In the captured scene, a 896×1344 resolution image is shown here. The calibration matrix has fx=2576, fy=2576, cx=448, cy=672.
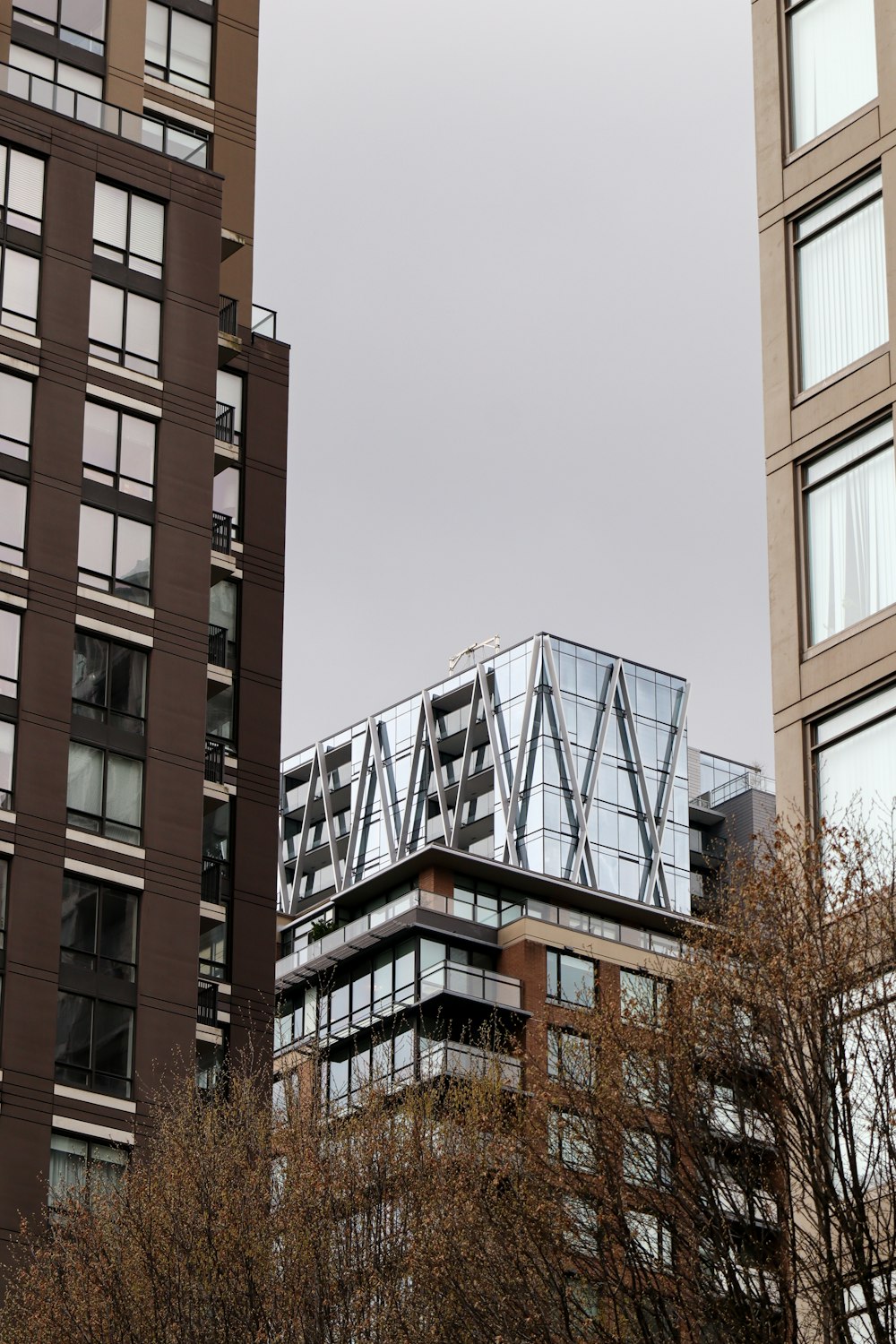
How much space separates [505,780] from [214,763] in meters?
70.4

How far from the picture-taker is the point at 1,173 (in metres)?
70.8

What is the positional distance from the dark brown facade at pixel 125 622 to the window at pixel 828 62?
31.1m

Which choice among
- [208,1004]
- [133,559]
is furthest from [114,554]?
[208,1004]

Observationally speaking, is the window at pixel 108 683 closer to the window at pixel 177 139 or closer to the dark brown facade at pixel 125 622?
the dark brown facade at pixel 125 622

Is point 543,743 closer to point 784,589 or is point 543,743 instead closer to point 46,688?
point 46,688

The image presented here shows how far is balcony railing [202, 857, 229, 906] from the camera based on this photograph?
70125mm

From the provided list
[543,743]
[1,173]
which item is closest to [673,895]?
[543,743]

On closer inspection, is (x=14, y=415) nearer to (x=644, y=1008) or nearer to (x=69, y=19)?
(x=69, y=19)

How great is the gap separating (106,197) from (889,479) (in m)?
41.3

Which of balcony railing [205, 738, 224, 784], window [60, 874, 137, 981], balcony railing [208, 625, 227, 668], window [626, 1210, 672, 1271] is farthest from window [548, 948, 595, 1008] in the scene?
window [626, 1210, 672, 1271]

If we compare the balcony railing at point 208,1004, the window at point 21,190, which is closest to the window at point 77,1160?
the balcony railing at point 208,1004

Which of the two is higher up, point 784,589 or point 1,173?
point 1,173

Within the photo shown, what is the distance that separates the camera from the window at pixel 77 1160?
60.2 metres

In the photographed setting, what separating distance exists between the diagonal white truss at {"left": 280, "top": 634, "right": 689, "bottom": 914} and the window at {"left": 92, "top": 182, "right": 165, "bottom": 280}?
68350 mm
